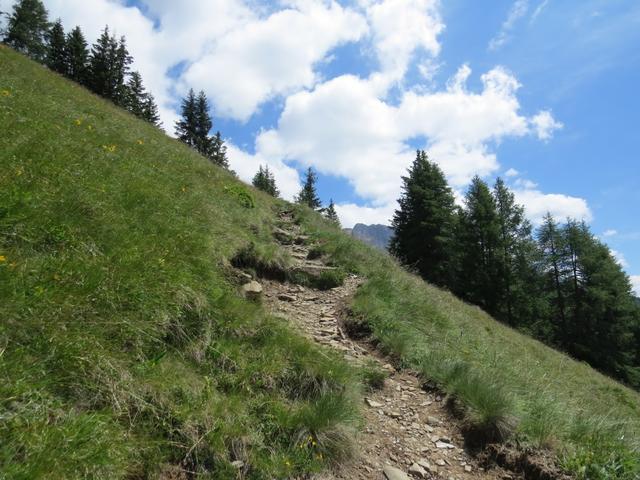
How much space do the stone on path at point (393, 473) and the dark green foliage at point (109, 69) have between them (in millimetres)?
51315

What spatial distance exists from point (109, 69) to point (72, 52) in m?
6.37

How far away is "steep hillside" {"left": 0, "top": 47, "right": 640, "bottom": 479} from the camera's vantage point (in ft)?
8.53

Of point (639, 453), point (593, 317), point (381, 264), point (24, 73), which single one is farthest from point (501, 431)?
point (593, 317)

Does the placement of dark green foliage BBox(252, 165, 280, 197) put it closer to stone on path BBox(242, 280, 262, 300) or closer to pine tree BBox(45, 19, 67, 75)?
pine tree BBox(45, 19, 67, 75)

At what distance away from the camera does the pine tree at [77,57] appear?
4669 centimetres

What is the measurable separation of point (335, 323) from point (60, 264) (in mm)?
4887

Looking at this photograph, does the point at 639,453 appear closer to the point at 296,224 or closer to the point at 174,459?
the point at 174,459

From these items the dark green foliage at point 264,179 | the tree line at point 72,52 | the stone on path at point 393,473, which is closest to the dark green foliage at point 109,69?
the tree line at point 72,52

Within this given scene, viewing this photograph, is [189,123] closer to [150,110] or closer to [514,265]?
[150,110]

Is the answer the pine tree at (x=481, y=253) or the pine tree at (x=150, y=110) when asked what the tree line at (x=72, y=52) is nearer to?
the pine tree at (x=150, y=110)

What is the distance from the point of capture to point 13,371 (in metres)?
2.43

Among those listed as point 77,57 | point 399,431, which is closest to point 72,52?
point 77,57

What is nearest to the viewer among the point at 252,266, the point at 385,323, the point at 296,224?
the point at 385,323

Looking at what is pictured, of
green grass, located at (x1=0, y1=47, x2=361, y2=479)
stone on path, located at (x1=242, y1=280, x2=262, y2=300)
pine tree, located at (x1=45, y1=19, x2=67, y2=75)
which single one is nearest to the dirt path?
green grass, located at (x1=0, y1=47, x2=361, y2=479)
